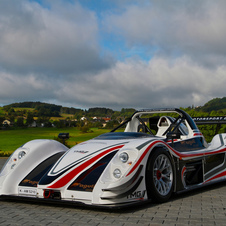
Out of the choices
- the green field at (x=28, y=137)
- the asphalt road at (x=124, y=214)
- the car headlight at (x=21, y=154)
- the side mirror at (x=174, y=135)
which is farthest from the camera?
the green field at (x=28, y=137)

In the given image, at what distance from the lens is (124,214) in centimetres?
495

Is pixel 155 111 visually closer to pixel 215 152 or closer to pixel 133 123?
pixel 133 123

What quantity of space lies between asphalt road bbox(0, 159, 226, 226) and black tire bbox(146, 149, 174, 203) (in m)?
0.17

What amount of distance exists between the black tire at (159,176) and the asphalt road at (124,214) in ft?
0.56

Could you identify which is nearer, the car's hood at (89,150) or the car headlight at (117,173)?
the car headlight at (117,173)

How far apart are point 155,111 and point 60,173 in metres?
3.36

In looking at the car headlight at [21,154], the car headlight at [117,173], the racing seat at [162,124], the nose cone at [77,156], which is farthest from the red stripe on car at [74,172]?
the racing seat at [162,124]

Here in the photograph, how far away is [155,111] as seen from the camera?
8188 millimetres

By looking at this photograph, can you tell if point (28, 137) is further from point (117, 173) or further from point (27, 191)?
point (117, 173)

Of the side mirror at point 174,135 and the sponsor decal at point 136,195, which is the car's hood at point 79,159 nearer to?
the sponsor decal at point 136,195

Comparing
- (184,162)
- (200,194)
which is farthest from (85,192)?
(200,194)

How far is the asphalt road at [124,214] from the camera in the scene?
4508mm

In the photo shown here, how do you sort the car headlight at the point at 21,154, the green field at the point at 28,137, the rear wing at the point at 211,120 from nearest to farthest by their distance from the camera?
1. the car headlight at the point at 21,154
2. the rear wing at the point at 211,120
3. the green field at the point at 28,137

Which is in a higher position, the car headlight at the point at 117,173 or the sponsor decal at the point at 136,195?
the car headlight at the point at 117,173
